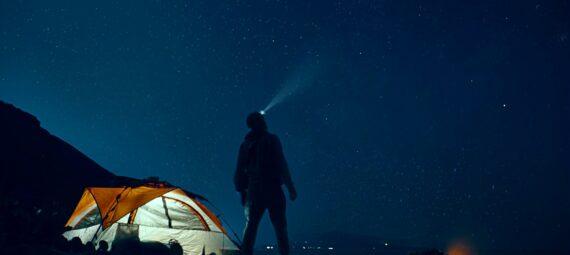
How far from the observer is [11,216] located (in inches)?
383

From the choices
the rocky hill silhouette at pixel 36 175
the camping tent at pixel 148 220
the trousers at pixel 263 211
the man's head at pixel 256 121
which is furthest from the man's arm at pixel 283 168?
the rocky hill silhouette at pixel 36 175

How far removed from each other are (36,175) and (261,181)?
25.0 meters

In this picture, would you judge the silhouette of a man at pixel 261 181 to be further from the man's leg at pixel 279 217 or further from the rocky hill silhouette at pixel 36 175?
the rocky hill silhouette at pixel 36 175

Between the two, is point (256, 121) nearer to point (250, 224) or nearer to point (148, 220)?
point (250, 224)

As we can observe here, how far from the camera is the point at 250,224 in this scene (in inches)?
227

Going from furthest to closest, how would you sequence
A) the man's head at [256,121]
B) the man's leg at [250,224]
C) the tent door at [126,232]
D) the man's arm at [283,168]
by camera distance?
the tent door at [126,232]
the man's head at [256,121]
the man's arm at [283,168]
the man's leg at [250,224]

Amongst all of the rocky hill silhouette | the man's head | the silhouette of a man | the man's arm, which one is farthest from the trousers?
the rocky hill silhouette

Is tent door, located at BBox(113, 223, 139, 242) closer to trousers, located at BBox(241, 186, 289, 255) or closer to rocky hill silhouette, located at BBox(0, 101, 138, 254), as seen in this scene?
rocky hill silhouette, located at BBox(0, 101, 138, 254)

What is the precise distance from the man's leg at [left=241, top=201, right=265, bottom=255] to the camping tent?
539 cm

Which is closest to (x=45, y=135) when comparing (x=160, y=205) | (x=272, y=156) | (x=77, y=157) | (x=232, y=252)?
(x=77, y=157)

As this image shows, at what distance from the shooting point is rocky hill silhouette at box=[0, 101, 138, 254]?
10039 mm

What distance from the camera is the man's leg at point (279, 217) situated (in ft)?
18.7

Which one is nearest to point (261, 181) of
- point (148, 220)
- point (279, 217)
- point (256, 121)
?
point (279, 217)

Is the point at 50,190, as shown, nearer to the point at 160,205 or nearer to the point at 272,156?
the point at 160,205
